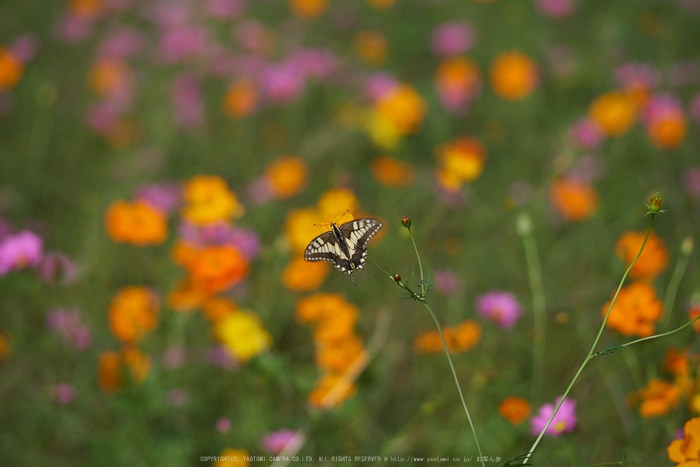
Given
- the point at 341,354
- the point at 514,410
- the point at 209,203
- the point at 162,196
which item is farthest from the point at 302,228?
the point at 162,196

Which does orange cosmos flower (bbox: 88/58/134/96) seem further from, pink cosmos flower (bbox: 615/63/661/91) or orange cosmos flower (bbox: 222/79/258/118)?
pink cosmos flower (bbox: 615/63/661/91)

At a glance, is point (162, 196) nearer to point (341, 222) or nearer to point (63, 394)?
point (63, 394)

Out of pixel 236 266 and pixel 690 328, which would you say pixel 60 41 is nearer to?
pixel 236 266

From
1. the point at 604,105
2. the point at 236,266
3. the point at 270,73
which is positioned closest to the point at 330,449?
the point at 236,266

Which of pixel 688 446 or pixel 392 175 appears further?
pixel 392 175

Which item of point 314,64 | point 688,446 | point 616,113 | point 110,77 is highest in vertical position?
point 110,77

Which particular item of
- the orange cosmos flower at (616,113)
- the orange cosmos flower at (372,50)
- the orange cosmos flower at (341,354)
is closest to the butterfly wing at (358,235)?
the orange cosmos flower at (341,354)
